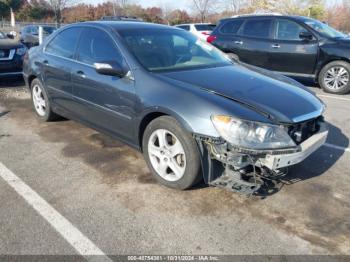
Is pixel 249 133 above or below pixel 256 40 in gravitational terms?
below

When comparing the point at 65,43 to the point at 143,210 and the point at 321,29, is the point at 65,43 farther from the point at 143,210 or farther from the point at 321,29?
the point at 321,29

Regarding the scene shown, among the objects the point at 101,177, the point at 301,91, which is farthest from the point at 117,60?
the point at 301,91

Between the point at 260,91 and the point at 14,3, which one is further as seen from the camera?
the point at 14,3

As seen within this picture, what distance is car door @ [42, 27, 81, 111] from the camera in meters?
4.71

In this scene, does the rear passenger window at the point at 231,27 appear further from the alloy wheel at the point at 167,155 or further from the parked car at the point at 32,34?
the parked car at the point at 32,34

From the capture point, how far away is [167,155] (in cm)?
349

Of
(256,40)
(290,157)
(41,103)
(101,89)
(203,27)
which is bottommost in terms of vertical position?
(41,103)

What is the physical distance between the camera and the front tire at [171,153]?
3227 mm

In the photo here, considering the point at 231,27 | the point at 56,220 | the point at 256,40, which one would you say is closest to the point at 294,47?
the point at 256,40

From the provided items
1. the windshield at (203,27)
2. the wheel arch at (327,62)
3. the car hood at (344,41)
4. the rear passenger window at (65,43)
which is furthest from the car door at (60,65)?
the windshield at (203,27)

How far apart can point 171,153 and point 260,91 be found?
107 cm

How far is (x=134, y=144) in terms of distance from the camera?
390 centimetres

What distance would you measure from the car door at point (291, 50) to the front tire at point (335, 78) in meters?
0.31

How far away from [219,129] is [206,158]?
0.99 ft
